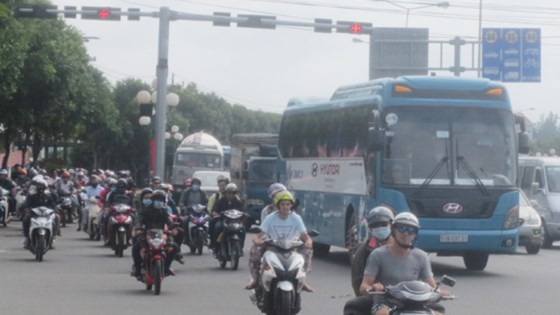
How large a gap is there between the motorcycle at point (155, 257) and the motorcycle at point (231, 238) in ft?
13.4

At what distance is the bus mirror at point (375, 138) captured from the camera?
21734mm

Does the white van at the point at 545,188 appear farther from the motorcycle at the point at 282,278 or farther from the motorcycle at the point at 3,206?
the motorcycle at the point at 282,278

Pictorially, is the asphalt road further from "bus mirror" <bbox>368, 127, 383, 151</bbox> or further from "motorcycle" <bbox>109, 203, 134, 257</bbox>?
"bus mirror" <bbox>368, 127, 383, 151</bbox>

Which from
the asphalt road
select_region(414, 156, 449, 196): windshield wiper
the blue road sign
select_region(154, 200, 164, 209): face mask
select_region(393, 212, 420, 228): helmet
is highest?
the blue road sign

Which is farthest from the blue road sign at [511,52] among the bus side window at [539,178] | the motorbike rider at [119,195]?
the motorbike rider at [119,195]

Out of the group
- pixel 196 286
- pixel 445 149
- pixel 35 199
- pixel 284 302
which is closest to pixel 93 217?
pixel 35 199

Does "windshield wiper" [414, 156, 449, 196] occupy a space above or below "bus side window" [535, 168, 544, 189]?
below

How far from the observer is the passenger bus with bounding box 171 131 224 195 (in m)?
60.2

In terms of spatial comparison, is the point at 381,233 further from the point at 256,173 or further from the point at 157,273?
the point at 256,173

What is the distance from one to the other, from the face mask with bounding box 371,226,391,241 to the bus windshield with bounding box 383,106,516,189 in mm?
11363

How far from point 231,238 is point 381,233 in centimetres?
1193

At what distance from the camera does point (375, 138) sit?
2172cm

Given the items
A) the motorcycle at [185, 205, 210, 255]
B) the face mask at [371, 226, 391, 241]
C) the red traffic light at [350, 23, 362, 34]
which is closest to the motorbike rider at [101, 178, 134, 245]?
the motorcycle at [185, 205, 210, 255]

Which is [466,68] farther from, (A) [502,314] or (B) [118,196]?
(A) [502,314]
